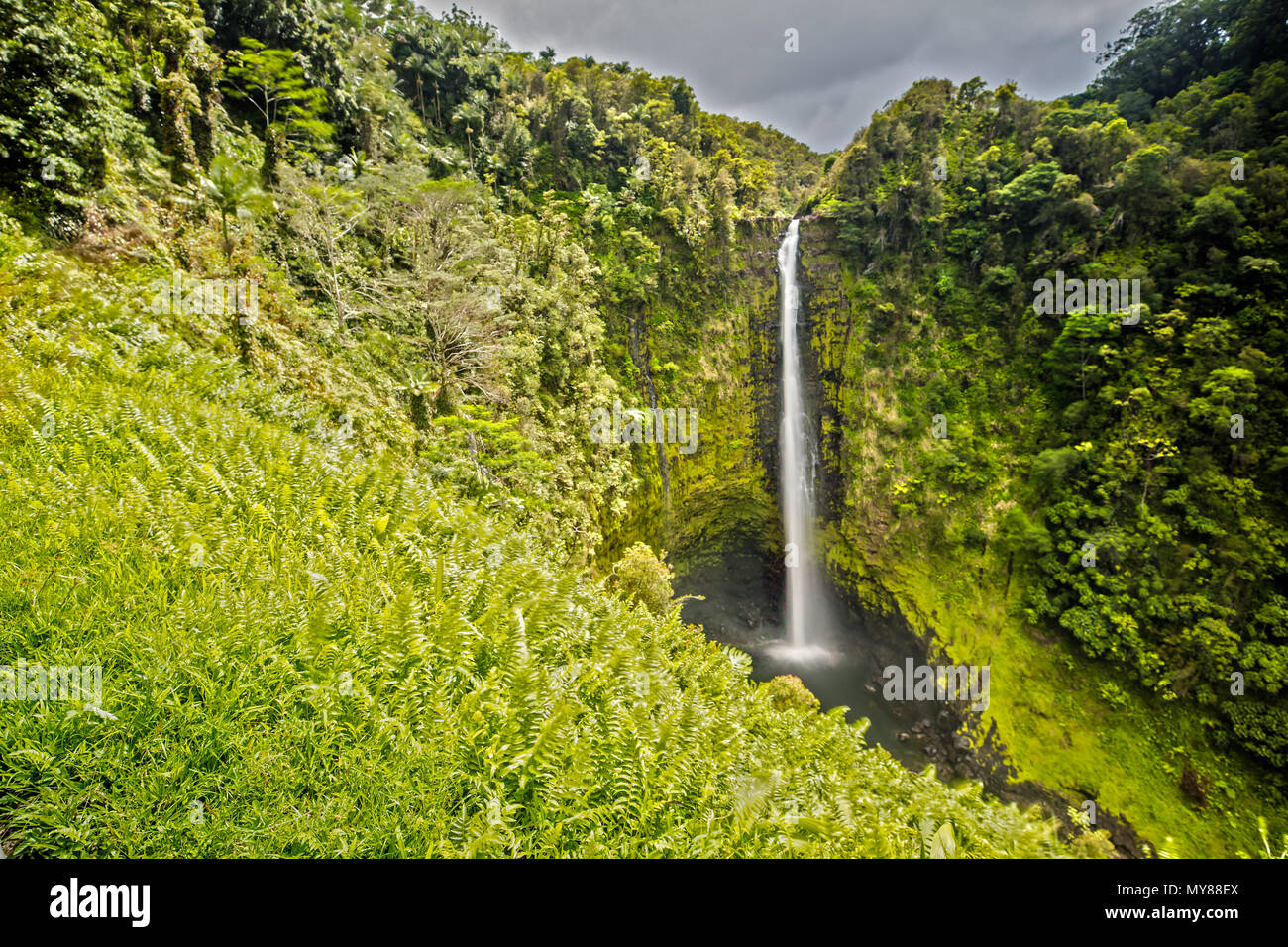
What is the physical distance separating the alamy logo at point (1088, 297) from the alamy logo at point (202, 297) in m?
23.3

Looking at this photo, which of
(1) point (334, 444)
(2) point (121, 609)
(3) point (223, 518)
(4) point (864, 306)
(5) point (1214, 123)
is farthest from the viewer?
(4) point (864, 306)

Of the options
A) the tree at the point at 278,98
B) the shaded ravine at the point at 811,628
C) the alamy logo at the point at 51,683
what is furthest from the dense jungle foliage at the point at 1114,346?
the tree at the point at 278,98

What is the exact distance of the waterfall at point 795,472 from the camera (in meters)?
22.2

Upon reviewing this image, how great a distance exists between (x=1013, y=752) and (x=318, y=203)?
22.6 metres

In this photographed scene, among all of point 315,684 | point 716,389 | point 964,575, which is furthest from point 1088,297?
point 315,684

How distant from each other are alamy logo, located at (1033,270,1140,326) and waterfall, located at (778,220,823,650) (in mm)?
9457

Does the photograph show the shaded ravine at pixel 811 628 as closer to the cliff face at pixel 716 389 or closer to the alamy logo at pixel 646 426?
the cliff face at pixel 716 389

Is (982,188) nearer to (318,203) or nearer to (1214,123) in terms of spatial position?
(1214,123)

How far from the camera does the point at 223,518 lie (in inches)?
126

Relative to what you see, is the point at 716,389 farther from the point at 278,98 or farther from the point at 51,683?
the point at 51,683

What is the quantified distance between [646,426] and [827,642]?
12544 millimetres
